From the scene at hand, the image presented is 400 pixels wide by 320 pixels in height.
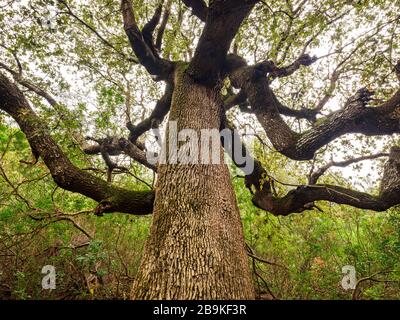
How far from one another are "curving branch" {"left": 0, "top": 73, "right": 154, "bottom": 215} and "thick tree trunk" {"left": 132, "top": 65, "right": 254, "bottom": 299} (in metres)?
0.74

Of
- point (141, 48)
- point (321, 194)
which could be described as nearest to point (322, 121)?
point (321, 194)

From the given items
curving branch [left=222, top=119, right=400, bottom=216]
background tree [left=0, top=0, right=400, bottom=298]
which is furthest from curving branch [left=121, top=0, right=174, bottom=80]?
curving branch [left=222, top=119, right=400, bottom=216]

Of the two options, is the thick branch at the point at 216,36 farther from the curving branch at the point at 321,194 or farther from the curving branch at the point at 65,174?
the curving branch at the point at 65,174

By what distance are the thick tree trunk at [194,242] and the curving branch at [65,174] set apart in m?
0.74

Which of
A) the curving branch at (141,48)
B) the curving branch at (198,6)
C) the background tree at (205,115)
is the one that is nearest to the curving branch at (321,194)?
the background tree at (205,115)

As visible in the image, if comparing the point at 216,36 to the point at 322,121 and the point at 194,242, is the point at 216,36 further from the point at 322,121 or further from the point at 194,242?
the point at 194,242

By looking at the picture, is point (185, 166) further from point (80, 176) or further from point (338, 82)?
point (338, 82)

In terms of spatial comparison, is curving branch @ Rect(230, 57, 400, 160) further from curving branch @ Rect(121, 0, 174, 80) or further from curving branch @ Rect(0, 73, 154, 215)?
curving branch @ Rect(0, 73, 154, 215)

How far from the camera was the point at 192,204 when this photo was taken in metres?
2.77

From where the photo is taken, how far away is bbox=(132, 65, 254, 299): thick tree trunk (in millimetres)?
2108

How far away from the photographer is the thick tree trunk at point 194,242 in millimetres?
2108

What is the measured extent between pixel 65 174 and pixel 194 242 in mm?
2496
